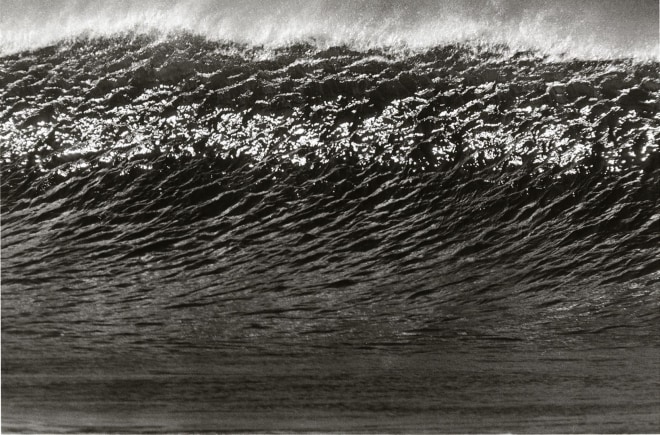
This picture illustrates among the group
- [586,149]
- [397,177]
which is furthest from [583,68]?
[397,177]

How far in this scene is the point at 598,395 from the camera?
5.06 feet

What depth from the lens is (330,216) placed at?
1.74m

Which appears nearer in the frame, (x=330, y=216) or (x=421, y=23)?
(x=330, y=216)

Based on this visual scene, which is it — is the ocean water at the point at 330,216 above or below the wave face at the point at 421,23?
below

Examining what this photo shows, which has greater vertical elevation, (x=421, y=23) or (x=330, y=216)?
(x=421, y=23)

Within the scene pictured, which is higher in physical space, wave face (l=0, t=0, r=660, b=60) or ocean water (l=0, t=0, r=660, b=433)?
wave face (l=0, t=0, r=660, b=60)

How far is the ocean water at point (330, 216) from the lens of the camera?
1498mm

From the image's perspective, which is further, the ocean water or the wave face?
the wave face

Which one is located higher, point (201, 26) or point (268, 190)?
point (201, 26)

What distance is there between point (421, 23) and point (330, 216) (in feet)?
1.65

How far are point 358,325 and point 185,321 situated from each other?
340 mm

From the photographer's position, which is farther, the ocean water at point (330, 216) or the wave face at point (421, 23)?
the wave face at point (421, 23)

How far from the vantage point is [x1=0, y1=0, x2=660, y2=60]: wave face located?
5.92 feet

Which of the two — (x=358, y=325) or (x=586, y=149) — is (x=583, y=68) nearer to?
(x=586, y=149)
